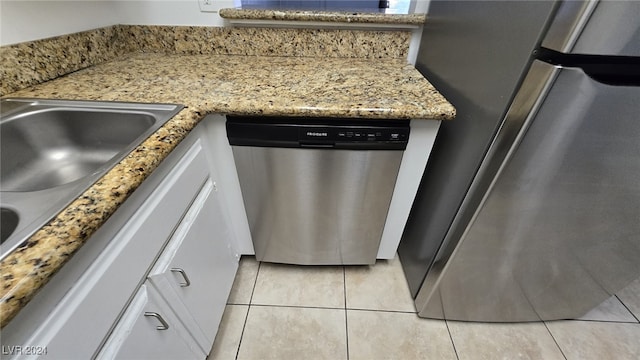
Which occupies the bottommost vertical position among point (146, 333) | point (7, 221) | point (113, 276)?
point (146, 333)

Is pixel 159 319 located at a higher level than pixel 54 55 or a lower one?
lower

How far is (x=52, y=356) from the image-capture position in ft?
1.36

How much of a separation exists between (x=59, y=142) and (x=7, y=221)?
0.46 metres

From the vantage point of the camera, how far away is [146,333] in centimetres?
63

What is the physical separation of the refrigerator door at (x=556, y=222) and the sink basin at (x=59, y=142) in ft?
3.36

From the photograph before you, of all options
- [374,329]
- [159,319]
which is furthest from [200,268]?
[374,329]

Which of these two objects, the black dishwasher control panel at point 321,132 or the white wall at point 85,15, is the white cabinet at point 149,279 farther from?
the white wall at point 85,15

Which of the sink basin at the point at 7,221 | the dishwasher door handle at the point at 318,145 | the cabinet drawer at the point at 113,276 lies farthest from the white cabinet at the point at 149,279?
the dishwasher door handle at the point at 318,145

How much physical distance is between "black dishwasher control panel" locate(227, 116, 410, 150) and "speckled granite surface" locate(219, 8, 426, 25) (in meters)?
0.58

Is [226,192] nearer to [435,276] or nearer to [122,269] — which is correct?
[122,269]

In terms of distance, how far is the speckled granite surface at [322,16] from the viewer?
116 centimetres

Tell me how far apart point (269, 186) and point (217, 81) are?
429 millimetres

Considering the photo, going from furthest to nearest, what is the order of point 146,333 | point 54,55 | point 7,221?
1. point 54,55
2. point 146,333
3. point 7,221

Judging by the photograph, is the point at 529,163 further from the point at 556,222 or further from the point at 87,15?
the point at 87,15
